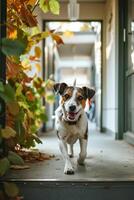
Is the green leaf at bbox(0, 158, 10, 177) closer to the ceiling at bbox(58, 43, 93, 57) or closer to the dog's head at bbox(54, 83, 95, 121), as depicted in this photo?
the dog's head at bbox(54, 83, 95, 121)

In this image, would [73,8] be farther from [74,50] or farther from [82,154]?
[74,50]

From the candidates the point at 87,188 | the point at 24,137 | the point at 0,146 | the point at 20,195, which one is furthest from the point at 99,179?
the point at 24,137

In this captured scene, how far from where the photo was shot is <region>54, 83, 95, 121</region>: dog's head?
306cm

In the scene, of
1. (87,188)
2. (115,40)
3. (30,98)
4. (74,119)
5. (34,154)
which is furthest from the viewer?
(115,40)

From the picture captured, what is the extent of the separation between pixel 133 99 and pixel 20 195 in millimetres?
2625

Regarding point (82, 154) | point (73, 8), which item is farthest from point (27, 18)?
point (73, 8)

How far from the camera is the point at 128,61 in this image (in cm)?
523

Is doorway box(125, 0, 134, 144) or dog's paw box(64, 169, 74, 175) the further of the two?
doorway box(125, 0, 134, 144)

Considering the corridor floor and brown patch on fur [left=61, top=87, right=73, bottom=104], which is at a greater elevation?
brown patch on fur [left=61, top=87, right=73, bottom=104]

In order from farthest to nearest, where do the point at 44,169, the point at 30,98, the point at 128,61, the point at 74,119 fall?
the point at 128,61 < the point at 30,98 < the point at 74,119 < the point at 44,169

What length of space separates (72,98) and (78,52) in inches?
489

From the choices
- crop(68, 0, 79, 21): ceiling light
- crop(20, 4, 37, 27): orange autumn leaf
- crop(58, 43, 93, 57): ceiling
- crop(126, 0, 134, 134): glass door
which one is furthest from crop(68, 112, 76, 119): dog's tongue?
crop(58, 43, 93, 57): ceiling

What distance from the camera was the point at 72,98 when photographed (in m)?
3.09

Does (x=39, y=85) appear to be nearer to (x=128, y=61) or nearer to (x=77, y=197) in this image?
(x=128, y=61)
